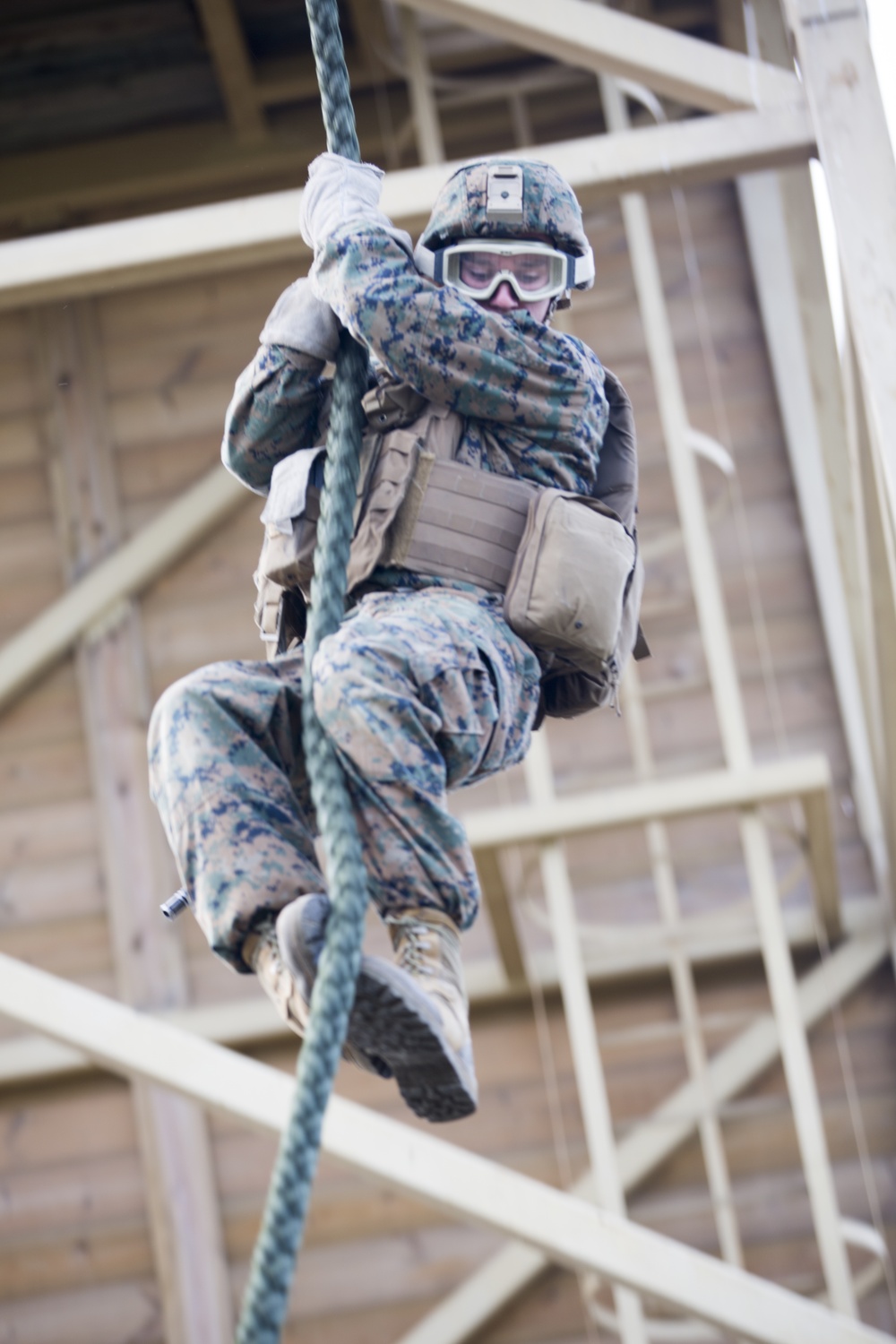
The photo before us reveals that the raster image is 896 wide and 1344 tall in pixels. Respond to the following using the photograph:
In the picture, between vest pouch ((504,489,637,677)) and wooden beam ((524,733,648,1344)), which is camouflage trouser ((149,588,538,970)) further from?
wooden beam ((524,733,648,1344))

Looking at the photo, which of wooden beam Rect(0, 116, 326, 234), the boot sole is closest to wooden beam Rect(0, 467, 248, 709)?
wooden beam Rect(0, 116, 326, 234)

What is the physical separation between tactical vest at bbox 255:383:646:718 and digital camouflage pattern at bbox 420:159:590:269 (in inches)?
9.2

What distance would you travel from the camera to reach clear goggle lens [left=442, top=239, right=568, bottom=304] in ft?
9.07

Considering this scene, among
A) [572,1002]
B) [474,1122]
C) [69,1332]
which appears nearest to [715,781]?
[572,1002]

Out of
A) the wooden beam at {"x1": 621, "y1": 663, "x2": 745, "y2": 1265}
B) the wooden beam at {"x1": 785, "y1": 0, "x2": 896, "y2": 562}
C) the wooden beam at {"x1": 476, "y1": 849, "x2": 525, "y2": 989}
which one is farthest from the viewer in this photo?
the wooden beam at {"x1": 621, "y1": 663, "x2": 745, "y2": 1265}

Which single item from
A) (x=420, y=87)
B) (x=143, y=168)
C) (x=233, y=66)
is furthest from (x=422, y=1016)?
(x=143, y=168)

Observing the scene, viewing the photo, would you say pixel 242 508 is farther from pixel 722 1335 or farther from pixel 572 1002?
pixel 722 1335

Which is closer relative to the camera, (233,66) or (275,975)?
(275,975)

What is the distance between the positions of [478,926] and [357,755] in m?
4.47

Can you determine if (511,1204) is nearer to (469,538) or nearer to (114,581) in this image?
(469,538)

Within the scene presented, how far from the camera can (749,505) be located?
695 cm

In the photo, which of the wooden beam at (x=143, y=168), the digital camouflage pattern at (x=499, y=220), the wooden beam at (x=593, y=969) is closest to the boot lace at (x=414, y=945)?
the digital camouflage pattern at (x=499, y=220)

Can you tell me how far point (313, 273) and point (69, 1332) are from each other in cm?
488

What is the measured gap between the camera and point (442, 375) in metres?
2.66
